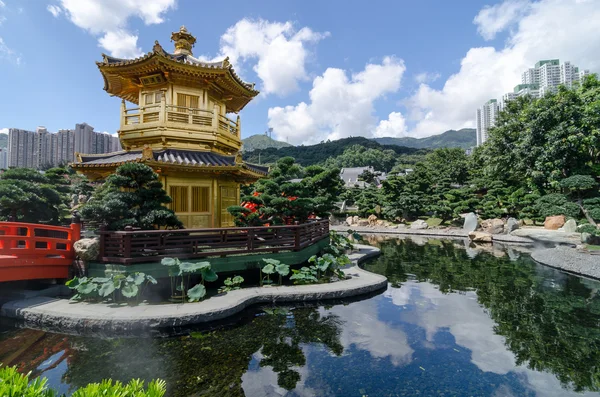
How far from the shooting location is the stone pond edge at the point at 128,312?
591 centimetres

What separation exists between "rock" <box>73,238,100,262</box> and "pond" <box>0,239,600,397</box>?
6.47 feet

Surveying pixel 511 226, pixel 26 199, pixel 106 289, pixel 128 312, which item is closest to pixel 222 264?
pixel 128 312

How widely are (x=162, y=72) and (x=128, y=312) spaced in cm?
786

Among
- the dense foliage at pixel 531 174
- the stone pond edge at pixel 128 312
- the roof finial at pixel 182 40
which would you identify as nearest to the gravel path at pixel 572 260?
the dense foliage at pixel 531 174

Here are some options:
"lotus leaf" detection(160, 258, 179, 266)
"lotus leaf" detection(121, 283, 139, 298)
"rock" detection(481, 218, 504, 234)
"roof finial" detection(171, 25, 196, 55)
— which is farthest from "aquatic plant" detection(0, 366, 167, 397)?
"rock" detection(481, 218, 504, 234)

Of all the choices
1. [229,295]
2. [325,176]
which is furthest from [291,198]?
[229,295]

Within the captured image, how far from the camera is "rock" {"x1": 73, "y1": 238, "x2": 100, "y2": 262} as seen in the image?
7539mm

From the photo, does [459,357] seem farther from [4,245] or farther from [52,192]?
[52,192]

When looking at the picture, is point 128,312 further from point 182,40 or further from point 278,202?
point 182,40

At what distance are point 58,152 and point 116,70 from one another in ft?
235

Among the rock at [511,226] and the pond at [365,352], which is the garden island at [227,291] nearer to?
the pond at [365,352]

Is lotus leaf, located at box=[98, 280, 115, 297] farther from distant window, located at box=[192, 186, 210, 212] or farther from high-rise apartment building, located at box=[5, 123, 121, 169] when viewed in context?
high-rise apartment building, located at box=[5, 123, 121, 169]

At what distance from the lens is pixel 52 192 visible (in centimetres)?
1135

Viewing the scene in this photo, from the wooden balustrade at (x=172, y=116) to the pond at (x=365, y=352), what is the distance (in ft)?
23.1
